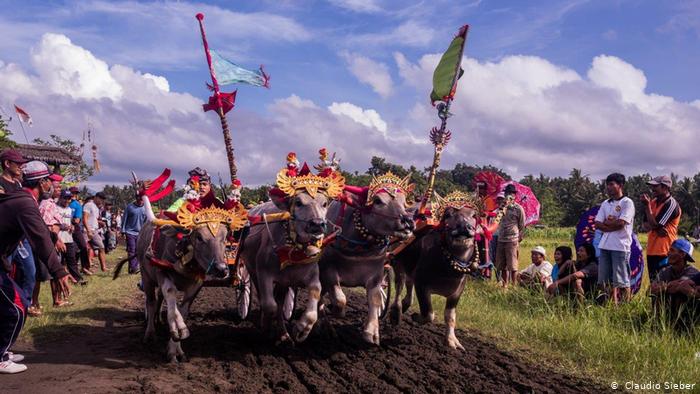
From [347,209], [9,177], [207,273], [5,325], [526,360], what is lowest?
[526,360]

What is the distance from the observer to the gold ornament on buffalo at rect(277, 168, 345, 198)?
6742mm

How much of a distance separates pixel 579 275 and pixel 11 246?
320 inches

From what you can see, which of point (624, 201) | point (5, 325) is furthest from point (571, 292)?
point (5, 325)

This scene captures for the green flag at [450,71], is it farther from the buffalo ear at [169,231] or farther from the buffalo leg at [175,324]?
the buffalo leg at [175,324]

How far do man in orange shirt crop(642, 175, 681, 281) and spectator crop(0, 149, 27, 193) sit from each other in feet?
28.2

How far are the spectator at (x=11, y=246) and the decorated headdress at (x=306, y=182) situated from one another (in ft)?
Result: 8.00

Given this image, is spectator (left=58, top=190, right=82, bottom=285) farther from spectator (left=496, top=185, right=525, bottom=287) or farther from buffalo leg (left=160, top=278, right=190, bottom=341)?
spectator (left=496, top=185, right=525, bottom=287)

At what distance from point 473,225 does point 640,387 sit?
247 centimetres

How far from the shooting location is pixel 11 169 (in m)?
6.62


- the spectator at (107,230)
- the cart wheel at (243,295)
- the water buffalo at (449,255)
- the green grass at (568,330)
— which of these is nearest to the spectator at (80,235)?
the green grass at (568,330)

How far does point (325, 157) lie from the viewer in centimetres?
756

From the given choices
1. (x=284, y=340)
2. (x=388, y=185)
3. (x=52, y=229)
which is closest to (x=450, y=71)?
(x=388, y=185)

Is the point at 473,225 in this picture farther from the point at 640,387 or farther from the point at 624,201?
the point at 624,201

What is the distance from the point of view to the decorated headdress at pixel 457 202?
7.36m
